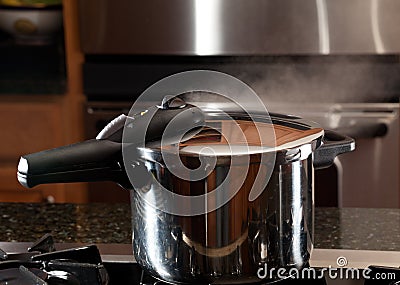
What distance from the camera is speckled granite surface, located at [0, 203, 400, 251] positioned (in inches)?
41.6

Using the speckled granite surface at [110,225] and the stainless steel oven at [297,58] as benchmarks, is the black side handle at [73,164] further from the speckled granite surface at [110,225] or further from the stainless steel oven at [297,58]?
the stainless steel oven at [297,58]

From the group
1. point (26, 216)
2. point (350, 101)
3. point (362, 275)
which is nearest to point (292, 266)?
point (362, 275)

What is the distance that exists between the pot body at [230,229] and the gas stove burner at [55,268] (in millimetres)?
80

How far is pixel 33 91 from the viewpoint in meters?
2.24

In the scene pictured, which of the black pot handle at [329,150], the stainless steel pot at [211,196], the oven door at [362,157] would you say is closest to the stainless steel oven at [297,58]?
the oven door at [362,157]

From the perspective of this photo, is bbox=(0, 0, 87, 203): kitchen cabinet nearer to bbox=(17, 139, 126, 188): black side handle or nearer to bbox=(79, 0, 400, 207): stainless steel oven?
bbox=(79, 0, 400, 207): stainless steel oven

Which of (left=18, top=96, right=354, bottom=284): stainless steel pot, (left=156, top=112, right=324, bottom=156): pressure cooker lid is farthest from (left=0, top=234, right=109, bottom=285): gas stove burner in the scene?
(left=156, top=112, right=324, bottom=156): pressure cooker lid

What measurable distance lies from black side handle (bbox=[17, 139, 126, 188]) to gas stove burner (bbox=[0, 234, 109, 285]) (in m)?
0.10

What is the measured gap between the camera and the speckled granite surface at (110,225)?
1.06 metres

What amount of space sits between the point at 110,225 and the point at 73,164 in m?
0.33

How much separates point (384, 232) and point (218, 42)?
1.15 metres

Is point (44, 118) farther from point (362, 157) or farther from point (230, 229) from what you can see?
point (230, 229)

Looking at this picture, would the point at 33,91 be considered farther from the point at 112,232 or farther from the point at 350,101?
the point at 112,232

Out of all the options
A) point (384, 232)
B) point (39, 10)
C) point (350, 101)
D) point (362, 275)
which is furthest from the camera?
point (39, 10)
